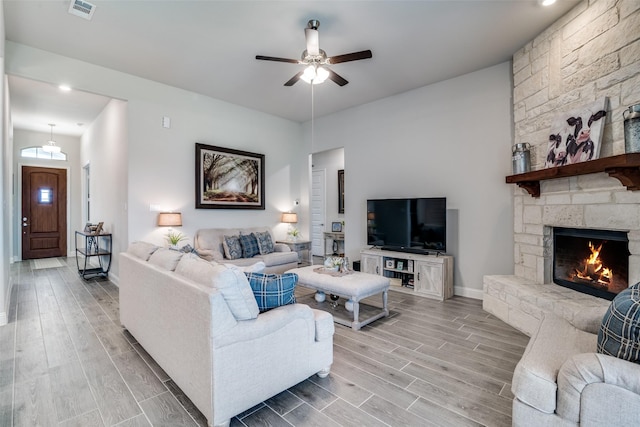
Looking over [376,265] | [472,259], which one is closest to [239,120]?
[376,265]

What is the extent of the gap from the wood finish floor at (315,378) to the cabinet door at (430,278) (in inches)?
22.5

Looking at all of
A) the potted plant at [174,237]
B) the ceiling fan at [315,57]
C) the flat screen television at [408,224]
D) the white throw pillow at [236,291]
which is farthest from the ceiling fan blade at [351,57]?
the potted plant at [174,237]

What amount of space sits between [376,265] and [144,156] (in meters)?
3.89

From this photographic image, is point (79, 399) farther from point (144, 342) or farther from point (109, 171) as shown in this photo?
point (109, 171)

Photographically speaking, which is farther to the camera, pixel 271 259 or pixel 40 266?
pixel 40 266

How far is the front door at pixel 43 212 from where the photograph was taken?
7146 mm

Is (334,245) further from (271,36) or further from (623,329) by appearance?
(623,329)

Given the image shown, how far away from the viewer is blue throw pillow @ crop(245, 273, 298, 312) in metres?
1.99

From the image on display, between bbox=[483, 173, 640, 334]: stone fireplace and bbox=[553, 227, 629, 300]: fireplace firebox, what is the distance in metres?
0.03

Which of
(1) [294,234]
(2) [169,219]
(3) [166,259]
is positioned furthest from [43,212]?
(3) [166,259]

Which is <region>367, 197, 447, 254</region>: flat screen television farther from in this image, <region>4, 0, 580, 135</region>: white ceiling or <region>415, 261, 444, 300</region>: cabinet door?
<region>4, 0, 580, 135</region>: white ceiling

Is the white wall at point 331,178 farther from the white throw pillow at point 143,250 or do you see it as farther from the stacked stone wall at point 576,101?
the white throw pillow at point 143,250

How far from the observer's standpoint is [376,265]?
4.78m

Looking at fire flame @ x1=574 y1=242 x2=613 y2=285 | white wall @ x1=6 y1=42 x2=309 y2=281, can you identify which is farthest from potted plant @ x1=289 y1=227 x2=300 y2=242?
fire flame @ x1=574 y1=242 x2=613 y2=285
